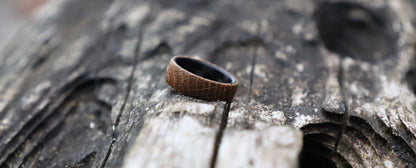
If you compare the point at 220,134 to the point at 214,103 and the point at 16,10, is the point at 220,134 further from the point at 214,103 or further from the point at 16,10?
the point at 16,10

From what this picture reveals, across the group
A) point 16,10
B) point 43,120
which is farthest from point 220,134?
point 16,10

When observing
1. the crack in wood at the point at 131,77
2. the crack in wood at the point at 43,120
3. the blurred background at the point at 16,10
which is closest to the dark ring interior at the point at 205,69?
the crack in wood at the point at 131,77

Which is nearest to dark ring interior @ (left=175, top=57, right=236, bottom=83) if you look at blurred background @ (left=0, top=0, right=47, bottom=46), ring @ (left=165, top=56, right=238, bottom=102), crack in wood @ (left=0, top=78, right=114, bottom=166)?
ring @ (left=165, top=56, right=238, bottom=102)

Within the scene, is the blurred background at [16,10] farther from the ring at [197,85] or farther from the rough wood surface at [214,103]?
the ring at [197,85]

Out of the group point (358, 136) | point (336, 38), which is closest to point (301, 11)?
point (336, 38)

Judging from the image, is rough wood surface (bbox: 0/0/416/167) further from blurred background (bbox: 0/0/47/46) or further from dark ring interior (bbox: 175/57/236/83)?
blurred background (bbox: 0/0/47/46)

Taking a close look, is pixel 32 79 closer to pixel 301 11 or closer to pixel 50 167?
pixel 50 167
